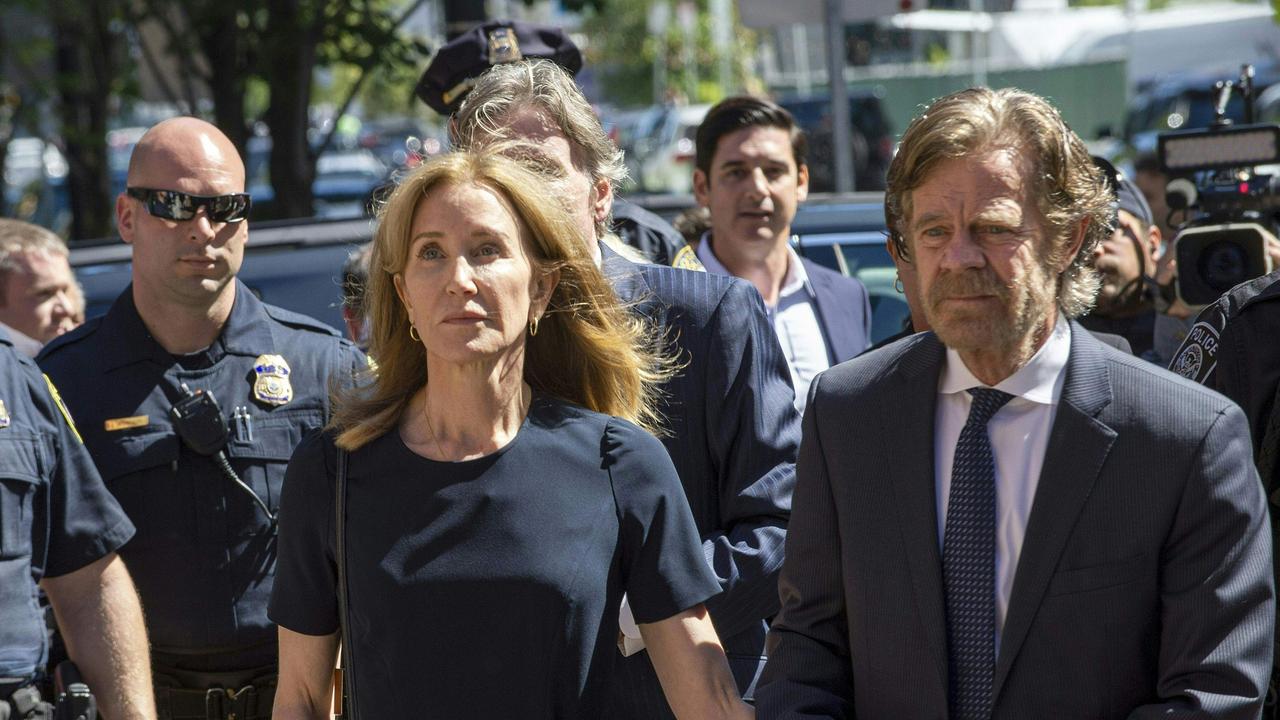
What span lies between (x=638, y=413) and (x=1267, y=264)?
2.22 meters

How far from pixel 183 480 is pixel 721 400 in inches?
60.3

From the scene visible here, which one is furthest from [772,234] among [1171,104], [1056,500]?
[1171,104]

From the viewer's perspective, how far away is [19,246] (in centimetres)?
577

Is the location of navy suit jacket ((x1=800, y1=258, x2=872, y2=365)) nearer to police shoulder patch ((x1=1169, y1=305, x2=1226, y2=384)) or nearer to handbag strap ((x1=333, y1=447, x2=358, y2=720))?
police shoulder patch ((x1=1169, y1=305, x2=1226, y2=384))

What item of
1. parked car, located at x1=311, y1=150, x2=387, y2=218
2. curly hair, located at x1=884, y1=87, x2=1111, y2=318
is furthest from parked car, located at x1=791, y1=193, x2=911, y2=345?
parked car, located at x1=311, y1=150, x2=387, y2=218

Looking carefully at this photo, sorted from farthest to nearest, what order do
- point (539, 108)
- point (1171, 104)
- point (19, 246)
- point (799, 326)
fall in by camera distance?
point (1171, 104)
point (19, 246)
point (799, 326)
point (539, 108)

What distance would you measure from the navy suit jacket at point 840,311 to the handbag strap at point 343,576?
277cm

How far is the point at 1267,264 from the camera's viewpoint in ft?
14.7

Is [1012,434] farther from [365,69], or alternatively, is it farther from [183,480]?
[365,69]

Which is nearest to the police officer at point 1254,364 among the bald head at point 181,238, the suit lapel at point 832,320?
the suit lapel at point 832,320

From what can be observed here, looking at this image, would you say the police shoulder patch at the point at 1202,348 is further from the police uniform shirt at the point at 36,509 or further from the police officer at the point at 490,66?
the police uniform shirt at the point at 36,509

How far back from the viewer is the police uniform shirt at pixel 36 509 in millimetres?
3564

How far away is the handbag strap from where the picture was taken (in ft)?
9.33

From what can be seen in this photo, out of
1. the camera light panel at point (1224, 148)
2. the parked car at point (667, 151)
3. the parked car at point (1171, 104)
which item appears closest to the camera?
the camera light panel at point (1224, 148)
